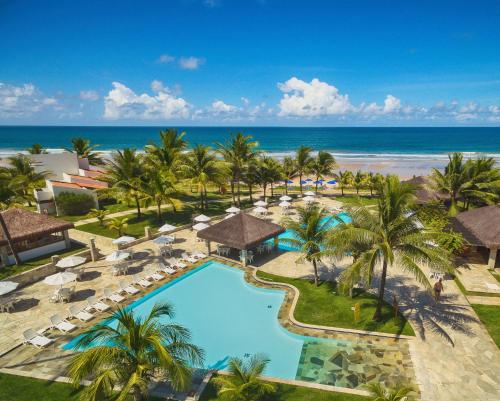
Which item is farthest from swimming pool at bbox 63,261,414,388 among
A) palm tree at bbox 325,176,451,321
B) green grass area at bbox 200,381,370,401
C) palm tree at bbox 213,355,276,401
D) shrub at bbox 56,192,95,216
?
shrub at bbox 56,192,95,216

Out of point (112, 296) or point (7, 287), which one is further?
point (112, 296)

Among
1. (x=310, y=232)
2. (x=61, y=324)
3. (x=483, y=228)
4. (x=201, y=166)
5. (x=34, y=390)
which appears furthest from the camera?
(x=201, y=166)

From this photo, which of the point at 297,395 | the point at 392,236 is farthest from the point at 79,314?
the point at 392,236

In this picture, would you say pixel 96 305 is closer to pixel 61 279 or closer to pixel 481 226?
pixel 61 279

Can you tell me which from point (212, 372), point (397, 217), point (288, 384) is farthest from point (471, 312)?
point (212, 372)

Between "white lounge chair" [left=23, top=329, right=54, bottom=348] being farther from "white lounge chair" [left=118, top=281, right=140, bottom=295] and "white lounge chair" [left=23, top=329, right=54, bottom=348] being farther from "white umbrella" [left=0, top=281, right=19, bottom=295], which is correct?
"white lounge chair" [left=118, top=281, right=140, bottom=295]

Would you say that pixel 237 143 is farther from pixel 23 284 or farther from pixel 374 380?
pixel 374 380
